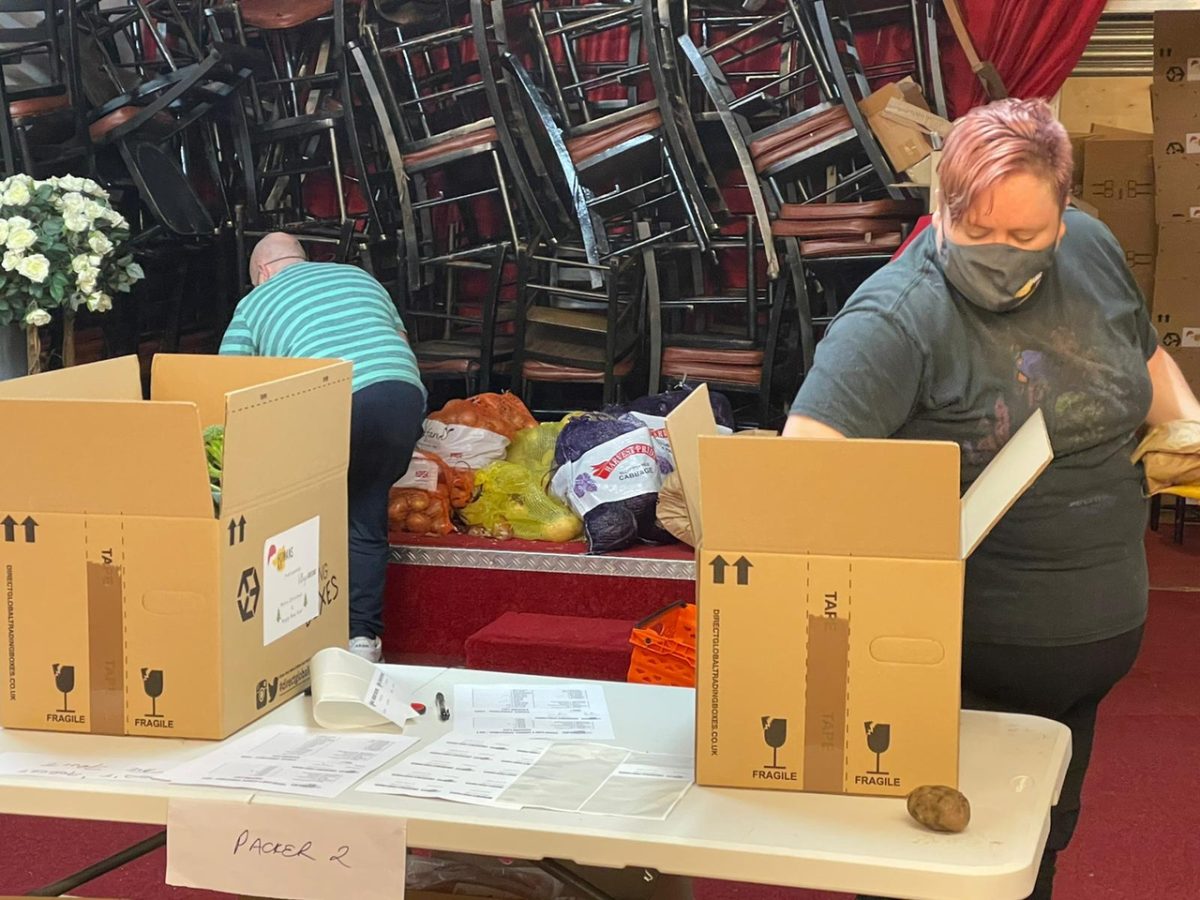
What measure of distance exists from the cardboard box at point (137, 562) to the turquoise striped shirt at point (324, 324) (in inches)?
73.3

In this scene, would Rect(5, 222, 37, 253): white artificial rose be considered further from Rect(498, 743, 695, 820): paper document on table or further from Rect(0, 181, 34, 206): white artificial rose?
Rect(498, 743, 695, 820): paper document on table

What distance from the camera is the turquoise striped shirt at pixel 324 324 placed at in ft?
11.6

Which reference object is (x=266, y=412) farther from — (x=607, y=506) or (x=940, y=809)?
(x=607, y=506)

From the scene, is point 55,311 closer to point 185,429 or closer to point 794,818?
point 185,429

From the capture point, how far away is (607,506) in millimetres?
3961

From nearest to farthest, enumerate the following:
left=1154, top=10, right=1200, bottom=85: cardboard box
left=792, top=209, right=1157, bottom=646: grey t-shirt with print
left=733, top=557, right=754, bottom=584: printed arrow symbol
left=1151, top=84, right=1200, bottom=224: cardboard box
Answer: left=733, top=557, right=754, bottom=584: printed arrow symbol
left=792, top=209, right=1157, bottom=646: grey t-shirt with print
left=1154, top=10, right=1200, bottom=85: cardboard box
left=1151, top=84, right=1200, bottom=224: cardboard box

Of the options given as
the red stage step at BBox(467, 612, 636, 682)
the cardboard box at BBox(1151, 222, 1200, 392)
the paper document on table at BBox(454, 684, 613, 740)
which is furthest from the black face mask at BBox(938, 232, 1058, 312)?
the cardboard box at BBox(1151, 222, 1200, 392)

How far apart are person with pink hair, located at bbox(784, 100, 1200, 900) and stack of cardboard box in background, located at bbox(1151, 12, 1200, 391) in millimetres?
3819

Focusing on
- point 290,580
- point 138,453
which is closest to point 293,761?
point 290,580

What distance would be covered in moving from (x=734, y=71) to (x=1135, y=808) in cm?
262

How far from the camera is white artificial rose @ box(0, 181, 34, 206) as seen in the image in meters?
3.86

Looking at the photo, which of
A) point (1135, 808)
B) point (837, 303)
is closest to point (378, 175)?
point (837, 303)

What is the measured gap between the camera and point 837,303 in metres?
4.51

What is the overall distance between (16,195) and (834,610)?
10.6 feet
